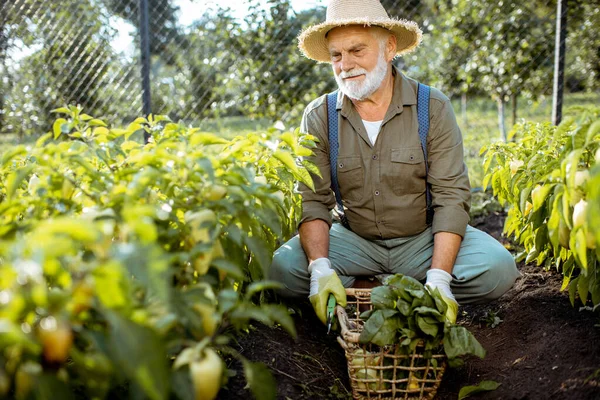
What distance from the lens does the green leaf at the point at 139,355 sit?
107 cm

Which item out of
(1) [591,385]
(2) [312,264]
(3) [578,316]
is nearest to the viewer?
(1) [591,385]

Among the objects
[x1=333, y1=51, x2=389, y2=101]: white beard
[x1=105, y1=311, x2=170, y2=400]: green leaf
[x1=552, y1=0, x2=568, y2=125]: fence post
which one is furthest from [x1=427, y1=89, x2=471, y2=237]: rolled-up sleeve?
[x1=552, y1=0, x2=568, y2=125]: fence post

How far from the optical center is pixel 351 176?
110 inches

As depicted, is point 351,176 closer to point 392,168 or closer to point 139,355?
point 392,168

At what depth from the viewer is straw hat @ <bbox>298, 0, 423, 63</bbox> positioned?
2.74m

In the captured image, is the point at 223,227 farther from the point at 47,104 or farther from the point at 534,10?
the point at 534,10

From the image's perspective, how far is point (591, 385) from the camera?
6.05 ft

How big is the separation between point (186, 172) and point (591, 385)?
4.08 ft

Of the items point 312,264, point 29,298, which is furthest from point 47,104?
point 29,298

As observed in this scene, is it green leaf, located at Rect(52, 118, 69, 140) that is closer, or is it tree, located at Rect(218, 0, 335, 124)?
green leaf, located at Rect(52, 118, 69, 140)

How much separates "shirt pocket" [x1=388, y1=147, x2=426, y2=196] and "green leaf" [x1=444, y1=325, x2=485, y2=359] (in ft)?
2.88

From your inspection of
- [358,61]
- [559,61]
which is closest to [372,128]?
[358,61]

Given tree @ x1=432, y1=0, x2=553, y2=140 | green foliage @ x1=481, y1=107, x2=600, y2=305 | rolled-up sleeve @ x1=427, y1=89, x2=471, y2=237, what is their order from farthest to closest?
tree @ x1=432, y1=0, x2=553, y2=140 → rolled-up sleeve @ x1=427, y1=89, x2=471, y2=237 → green foliage @ x1=481, y1=107, x2=600, y2=305

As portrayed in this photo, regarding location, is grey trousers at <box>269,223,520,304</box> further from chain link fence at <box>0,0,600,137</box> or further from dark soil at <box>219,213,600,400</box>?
chain link fence at <box>0,0,600,137</box>
